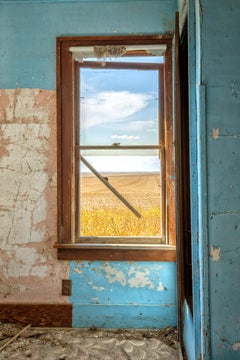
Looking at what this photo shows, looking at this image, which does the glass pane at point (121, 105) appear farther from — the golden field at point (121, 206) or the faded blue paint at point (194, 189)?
the faded blue paint at point (194, 189)

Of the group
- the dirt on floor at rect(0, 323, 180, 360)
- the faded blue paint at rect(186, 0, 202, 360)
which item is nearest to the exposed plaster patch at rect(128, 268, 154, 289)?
the dirt on floor at rect(0, 323, 180, 360)

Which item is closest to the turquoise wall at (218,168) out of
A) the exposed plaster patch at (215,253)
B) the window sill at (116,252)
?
the exposed plaster patch at (215,253)

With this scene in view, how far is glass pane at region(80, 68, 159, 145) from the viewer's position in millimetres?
2613

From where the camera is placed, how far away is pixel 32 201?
2.61 metres

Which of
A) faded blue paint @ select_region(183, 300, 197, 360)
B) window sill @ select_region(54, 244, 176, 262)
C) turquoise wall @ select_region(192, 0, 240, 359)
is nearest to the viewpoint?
turquoise wall @ select_region(192, 0, 240, 359)

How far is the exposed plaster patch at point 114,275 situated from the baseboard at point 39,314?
0.40 meters

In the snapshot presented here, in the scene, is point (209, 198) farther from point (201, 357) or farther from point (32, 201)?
point (32, 201)

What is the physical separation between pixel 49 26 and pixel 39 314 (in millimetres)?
2363

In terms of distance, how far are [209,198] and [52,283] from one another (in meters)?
1.65

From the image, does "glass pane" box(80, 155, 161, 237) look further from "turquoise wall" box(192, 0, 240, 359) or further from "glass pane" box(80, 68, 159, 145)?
"turquoise wall" box(192, 0, 240, 359)

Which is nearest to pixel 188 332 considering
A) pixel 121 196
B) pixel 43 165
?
pixel 121 196

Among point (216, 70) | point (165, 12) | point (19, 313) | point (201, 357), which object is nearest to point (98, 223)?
point (19, 313)

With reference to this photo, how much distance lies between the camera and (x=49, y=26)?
2.59 meters

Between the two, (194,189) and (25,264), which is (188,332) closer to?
(194,189)
